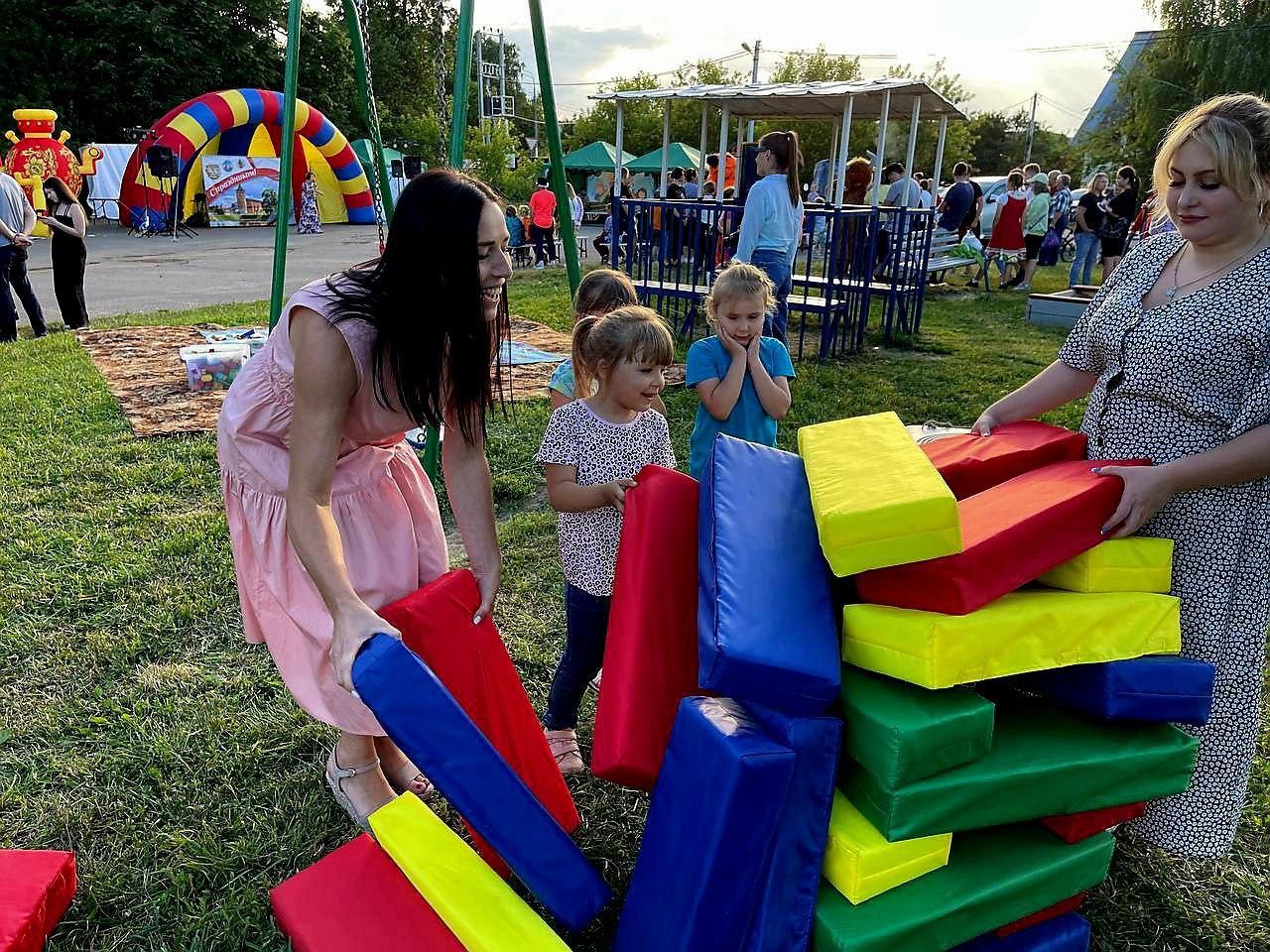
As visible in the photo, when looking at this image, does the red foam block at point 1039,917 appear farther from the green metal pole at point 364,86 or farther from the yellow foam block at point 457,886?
the green metal pole at point 364,86

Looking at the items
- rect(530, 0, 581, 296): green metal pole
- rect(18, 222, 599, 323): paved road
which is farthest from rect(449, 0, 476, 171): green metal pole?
rect(18, 222, 599, 323): paved road

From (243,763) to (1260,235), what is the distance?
9.97 ft

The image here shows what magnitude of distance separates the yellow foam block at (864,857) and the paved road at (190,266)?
37.1ft

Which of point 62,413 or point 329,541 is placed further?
point 62,413

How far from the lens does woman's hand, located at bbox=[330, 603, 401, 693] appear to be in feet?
5.02

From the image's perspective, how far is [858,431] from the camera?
193 cm

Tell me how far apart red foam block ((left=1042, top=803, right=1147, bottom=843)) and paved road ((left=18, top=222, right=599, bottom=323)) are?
37.8 ft

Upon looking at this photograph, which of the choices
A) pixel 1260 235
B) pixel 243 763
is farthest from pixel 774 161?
pixel 243 763

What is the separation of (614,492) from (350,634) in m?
0.85

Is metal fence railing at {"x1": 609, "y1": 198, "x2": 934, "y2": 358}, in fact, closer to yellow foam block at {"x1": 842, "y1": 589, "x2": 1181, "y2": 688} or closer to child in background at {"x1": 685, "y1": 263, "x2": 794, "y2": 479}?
child in background at {"x1": 685, "y1": 263, "x2": 794, "y2": 479}

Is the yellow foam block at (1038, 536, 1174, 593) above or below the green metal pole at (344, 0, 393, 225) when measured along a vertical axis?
below

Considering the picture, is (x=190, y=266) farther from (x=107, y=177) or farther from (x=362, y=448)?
(x=362, y=448)

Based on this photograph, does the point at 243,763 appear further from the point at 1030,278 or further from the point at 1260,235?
the point at 1030,278

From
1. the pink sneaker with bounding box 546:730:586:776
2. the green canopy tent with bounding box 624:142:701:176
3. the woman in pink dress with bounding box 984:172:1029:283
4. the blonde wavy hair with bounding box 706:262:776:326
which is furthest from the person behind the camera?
the green canopy tent with bounding box 624:142:701:176
